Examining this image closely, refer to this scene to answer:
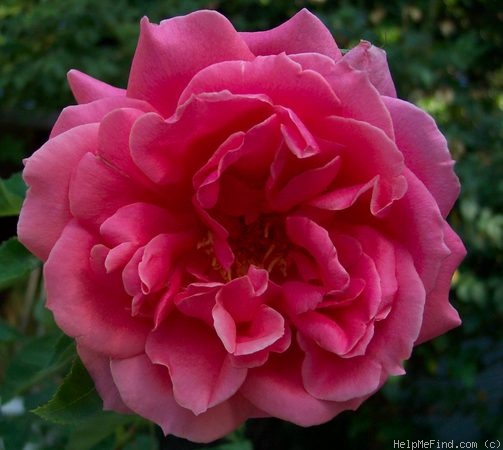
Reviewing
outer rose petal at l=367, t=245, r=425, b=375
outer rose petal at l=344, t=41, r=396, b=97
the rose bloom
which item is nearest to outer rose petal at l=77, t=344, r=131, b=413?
the rose bloom

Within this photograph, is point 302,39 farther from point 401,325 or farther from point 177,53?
point 401,325

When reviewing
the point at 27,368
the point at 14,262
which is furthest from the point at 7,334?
the point at 14,262

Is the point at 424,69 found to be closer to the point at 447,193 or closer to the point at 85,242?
the point at 447,193

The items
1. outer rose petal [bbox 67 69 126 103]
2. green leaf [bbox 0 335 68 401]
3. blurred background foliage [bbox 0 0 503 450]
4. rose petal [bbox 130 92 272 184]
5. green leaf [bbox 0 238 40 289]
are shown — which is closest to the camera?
rose petal [bbox 130 92 272 184]

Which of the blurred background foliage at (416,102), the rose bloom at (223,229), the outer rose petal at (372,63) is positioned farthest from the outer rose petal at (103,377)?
the blurred background foliage at (416,102)

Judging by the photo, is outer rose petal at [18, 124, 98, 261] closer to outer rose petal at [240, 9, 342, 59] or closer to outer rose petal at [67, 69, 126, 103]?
outer rose petal at [67, 69, 126, 103]
